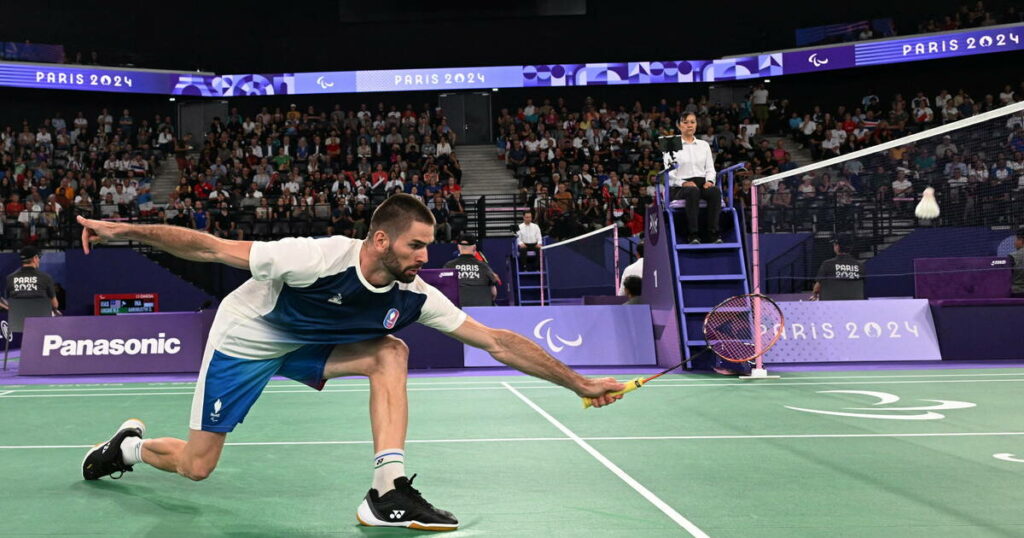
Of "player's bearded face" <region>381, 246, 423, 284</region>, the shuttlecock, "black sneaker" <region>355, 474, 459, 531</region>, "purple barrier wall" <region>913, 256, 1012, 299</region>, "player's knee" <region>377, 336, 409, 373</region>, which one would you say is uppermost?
the shuttlecock

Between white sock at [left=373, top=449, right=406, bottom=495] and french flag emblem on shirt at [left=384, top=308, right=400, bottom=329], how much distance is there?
0.63 m

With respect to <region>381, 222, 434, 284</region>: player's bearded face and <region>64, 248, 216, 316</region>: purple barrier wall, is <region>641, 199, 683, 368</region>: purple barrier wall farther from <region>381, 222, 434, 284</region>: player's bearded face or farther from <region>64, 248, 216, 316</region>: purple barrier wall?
<region>64, 248, 216, 316</region>: purple barrier wall

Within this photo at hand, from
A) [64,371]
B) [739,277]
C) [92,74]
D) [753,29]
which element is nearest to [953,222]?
[739,277]

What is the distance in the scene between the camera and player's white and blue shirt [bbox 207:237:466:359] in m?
4.34

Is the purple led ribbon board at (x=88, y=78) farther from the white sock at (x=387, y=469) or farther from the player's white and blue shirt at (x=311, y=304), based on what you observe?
the white sock at (x=387, y=469)

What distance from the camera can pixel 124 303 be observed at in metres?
20.7

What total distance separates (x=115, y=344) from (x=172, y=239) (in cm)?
957

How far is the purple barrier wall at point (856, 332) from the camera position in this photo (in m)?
12.8

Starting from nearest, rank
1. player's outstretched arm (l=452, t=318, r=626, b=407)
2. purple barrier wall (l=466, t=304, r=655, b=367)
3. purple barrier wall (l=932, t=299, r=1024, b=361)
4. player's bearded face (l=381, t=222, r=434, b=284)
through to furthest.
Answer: player's bearded face (l=381, t=222, r=434, b=284) → player's outstretched arm (l=452, t=318, r=626, b=407) → purple barrier wall (l=466, t=304, r=655, b=367) → purple barrier wall (l=932, t=299, r=1024, b=361)

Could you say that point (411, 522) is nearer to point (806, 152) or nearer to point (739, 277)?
point (739, 277)

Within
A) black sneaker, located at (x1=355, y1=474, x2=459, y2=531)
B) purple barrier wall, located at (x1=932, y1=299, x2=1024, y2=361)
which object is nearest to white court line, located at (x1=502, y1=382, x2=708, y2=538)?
black sneaker, located at (x1=355, y1=474, x2=459, y2=531)

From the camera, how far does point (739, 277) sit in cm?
1214

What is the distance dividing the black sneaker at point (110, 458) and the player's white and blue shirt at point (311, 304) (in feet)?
4.06

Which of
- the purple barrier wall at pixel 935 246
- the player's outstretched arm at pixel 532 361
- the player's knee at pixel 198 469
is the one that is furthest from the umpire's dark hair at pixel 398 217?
the purple barrier wall at pixel 935 246
